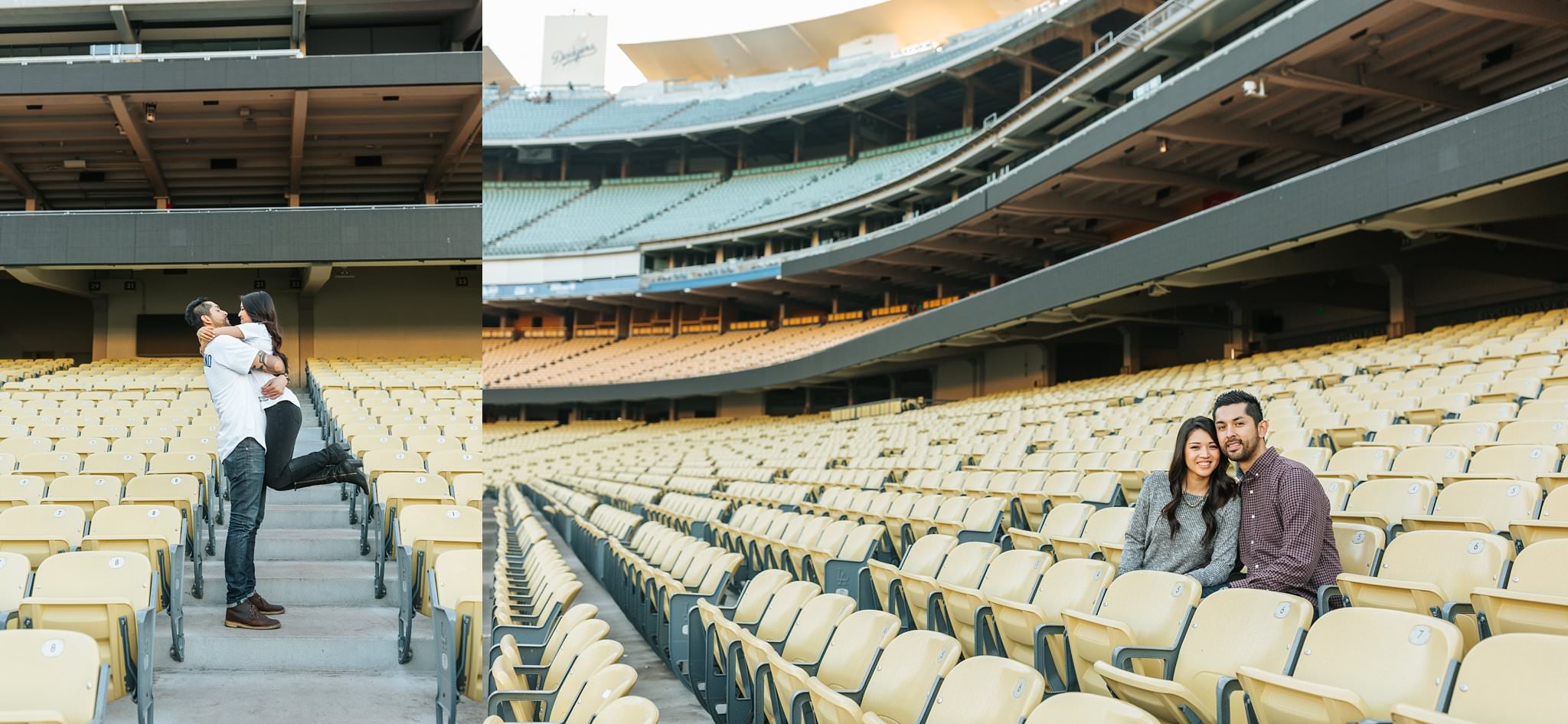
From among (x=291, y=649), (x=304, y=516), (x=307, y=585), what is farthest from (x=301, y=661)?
(x=304, y=516)

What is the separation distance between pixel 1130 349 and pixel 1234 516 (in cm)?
1820

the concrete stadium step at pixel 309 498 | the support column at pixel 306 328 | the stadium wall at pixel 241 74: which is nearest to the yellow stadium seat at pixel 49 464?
the concrete stadium step at pixel 309 498

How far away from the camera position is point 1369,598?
3.73 metres

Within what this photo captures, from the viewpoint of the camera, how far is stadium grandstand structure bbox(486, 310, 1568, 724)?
2846 mm

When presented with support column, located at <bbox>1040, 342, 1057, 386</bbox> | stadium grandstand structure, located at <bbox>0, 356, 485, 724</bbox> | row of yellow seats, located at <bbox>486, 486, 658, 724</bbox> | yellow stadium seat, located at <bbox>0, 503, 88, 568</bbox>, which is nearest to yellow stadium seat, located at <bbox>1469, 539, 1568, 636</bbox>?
row of yellow seats, located at <bbox>486, 486, 658, 724</bbox>

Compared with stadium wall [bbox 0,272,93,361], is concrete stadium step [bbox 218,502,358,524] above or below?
below

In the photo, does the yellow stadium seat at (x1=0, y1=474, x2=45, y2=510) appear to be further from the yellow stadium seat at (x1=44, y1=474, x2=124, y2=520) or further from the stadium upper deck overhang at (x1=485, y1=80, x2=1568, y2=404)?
the stadium upper deck overhang at (x1=485, y1=80, x2=1568, y2=404)

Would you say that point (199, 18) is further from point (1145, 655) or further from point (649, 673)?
point (1145, 655)

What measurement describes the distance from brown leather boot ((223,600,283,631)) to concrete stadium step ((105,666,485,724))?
23cm

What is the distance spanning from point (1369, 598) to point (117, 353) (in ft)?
68.2

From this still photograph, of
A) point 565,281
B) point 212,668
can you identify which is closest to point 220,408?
point 212,668

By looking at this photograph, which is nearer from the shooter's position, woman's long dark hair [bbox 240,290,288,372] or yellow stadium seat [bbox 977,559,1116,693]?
yellow stadium seat [bbox 977,559,1116,693]

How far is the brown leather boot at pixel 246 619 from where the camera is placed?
4.88 meters

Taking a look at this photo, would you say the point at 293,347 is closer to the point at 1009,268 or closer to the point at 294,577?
the point at 294,577
